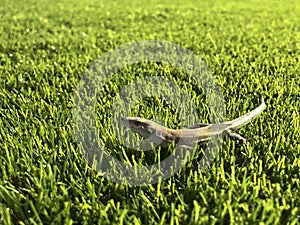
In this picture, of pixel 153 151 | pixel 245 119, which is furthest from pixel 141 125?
pixel 245 119

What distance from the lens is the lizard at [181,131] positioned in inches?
106

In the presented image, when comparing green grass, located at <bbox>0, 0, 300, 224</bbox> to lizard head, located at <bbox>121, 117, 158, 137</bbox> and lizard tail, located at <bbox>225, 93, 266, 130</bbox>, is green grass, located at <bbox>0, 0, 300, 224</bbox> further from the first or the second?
lizard head, located at <bbox>121, 117, 158, 137</bbox>

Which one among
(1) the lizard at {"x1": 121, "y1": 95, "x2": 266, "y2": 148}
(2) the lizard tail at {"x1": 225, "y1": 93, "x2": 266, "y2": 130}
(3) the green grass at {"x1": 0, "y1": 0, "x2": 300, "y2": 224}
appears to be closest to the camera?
(3) the green grass at {"x1": 0, "y1": 0, "x2": 300, "y2": 224}

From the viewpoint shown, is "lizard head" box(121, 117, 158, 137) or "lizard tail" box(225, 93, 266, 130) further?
"lizard tail" box(225, 93, 266, 130)

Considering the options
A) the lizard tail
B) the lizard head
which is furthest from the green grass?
the lizard head

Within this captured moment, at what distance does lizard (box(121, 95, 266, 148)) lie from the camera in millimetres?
2688

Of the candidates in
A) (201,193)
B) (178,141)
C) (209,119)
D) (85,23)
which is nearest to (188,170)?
(178,141)

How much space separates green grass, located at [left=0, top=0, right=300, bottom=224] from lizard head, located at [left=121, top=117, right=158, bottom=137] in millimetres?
169

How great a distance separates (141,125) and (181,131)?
0.91 ft

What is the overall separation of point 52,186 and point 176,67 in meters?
2.86

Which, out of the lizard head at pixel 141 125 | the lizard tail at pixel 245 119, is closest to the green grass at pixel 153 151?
the lizard tail at pixel 245 119

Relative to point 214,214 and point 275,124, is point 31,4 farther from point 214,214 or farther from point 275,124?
point 214,214

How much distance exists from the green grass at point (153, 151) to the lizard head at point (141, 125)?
169mm

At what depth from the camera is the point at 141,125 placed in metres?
2.80
